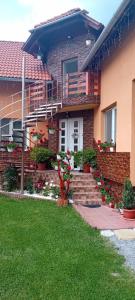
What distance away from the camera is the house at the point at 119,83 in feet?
28.8

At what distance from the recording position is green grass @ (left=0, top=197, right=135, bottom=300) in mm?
4215

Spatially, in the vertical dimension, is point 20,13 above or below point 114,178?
above

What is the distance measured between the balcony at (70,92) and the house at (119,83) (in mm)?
678

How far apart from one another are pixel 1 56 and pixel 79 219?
468 inches

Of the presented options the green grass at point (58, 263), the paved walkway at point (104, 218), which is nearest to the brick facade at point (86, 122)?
the paved walkway at point (104, 218)

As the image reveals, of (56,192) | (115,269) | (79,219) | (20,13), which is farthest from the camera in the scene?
(20,13)

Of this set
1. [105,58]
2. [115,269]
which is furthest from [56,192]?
[115,269]

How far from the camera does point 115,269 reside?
5008 millimetres

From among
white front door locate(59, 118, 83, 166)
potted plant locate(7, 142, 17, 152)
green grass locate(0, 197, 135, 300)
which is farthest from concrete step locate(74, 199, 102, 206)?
white front door locate(59, 118, 83, 166)

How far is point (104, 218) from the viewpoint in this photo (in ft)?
27.6

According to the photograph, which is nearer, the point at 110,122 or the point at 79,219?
the point at 79,219

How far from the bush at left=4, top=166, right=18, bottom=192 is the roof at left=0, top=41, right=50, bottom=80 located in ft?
17.2

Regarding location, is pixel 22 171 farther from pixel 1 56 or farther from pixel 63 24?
pixel 1 56

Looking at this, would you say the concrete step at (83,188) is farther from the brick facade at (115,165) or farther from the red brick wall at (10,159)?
the red brick wall at (10,159)
